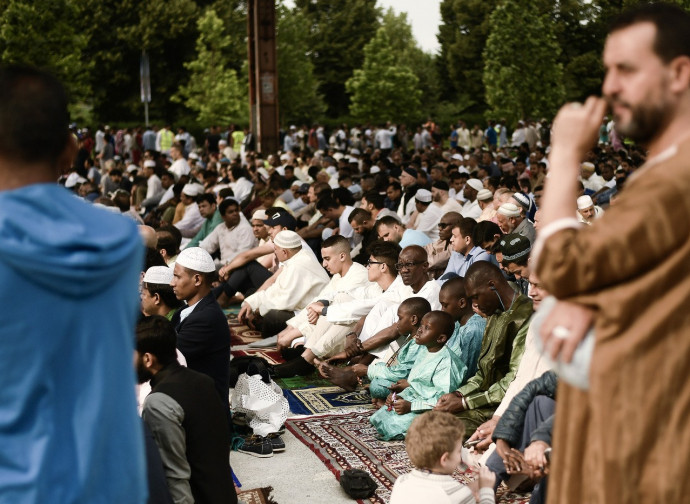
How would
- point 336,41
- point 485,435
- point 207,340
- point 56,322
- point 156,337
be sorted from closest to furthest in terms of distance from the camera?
point 56,322, point 156,337, point 485,435, point 207,340, point 336,41

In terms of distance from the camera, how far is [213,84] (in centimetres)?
3847

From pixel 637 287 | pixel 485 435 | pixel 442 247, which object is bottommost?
pixel 485 435

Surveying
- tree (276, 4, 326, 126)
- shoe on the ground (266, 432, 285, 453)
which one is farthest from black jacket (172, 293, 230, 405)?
tree (276, 4, 326, 126)

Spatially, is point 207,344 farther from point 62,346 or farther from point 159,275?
point 62,346

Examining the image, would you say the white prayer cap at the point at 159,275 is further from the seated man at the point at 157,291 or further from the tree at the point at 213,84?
the tree at the point at 213,84

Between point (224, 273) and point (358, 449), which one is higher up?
point (224, 273)

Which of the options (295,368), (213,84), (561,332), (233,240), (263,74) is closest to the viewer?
(561,332)

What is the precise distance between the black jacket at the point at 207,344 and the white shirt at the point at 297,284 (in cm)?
304

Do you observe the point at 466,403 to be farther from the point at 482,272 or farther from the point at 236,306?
the point at 236,306

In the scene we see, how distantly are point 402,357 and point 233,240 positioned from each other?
4.64 meters

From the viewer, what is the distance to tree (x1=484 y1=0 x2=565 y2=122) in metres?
33.0

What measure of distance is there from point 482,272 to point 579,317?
3767 millimetres

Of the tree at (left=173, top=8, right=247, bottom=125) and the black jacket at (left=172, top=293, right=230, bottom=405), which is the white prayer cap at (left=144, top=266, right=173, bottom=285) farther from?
the tree at (left=173, top=8, right=247, bottom=125)

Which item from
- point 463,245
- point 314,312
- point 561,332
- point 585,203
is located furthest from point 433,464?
point 585,203
